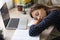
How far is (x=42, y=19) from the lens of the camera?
4.98ft

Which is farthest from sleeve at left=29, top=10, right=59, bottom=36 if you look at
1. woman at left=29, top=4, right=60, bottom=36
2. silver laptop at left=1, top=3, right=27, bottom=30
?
silver laptop at left=1, top=3, right=27, bottom=30

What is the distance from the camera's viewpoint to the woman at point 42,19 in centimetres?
129

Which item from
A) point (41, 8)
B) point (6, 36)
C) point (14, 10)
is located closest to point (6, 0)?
point (14, 10)

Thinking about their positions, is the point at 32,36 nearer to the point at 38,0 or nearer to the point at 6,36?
the point at 6,36

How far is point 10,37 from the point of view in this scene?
52.1 inches

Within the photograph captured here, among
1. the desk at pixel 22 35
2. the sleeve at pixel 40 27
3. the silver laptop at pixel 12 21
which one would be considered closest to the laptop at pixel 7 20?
the silver laptop at pixel 12 21

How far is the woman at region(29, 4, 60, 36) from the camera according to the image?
1.29m

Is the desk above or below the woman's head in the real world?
below

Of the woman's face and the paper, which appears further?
the woman's face

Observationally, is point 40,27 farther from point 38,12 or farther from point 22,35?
point 38,12

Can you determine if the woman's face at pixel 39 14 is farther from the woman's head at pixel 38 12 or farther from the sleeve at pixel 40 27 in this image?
the sleeve at pixel 40 27

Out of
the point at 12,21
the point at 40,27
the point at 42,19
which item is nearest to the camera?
the point at 40,27

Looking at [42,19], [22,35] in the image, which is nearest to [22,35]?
[22,35]

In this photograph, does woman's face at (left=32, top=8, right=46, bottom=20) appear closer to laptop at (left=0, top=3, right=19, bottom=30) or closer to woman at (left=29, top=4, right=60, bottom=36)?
woman at (left=29, top=4, right=60, bottom=36)
